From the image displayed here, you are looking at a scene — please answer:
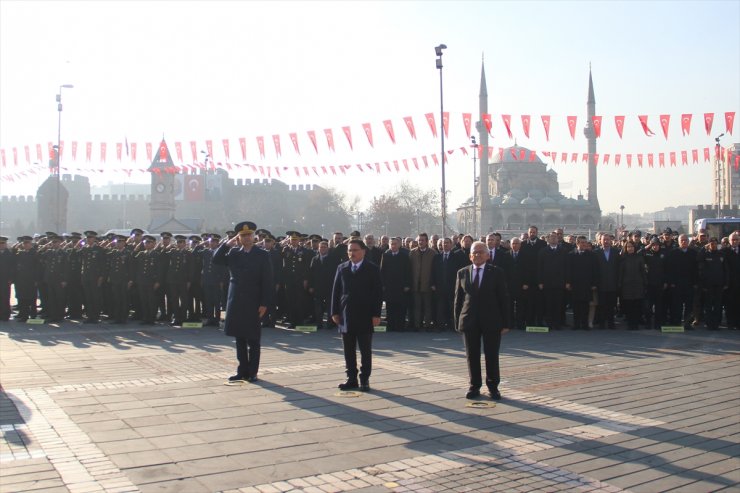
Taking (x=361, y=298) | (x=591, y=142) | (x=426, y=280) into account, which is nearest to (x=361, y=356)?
(x=361, y=298)

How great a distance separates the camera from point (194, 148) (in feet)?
111

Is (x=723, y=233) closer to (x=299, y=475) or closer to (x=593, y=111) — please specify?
(x=299, y=475)

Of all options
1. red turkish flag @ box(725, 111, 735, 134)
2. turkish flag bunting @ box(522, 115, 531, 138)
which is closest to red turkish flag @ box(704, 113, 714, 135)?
red turkish flag @ box(725, 111, 735, 134)

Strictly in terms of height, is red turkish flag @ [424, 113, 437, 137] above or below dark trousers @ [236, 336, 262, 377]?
above

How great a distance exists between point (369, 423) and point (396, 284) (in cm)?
836

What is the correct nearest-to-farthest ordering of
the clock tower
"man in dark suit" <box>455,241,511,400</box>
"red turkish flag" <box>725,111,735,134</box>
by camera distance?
"man in dark suit" <box>455,241,511,400</box>, "red turkish flag" <box>725,111,735,134</box>, the clock tower

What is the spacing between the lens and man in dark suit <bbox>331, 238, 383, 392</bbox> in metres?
8.98

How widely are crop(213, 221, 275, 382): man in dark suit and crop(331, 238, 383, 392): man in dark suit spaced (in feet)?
3.62

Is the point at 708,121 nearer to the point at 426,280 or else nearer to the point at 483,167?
the point at 426,280

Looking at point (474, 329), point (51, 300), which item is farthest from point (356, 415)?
point (51, 300)

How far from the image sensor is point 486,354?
28.3 feet

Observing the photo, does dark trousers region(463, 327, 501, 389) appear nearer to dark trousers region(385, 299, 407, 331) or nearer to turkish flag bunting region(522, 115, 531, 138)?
dark trousers region(385, 299, 407, 331)

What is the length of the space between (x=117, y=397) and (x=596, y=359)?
7.09 m

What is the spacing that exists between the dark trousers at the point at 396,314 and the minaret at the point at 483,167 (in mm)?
74638
